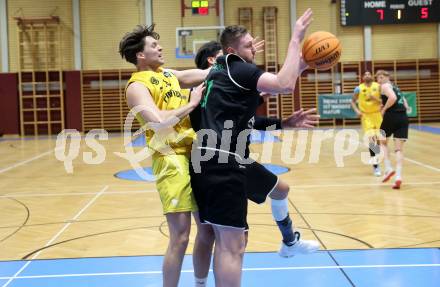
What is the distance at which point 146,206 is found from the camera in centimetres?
741

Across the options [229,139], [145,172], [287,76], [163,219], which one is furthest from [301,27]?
[145,172]

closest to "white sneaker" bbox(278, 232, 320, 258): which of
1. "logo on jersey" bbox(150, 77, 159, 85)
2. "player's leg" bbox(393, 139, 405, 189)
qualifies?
"logo on jersey" bbox(150, 77, 159, 85)

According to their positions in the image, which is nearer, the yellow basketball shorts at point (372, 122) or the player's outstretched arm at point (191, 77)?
the player's outstretched arm at point (191, 77)

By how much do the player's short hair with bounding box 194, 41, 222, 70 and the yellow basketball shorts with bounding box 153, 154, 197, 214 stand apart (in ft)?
3.27

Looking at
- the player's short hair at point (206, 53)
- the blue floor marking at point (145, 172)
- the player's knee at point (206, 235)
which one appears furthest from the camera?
the blue floor marking at point (145, 172)

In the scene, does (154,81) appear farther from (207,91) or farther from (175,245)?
(175,245)

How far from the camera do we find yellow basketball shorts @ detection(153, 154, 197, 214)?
3270 mm

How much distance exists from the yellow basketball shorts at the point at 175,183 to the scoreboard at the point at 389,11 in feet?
65.3

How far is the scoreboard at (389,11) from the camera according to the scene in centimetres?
2145

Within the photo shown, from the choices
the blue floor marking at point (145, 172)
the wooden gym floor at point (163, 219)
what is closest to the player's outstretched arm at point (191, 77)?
the wooden gym floor at point (163, 219)

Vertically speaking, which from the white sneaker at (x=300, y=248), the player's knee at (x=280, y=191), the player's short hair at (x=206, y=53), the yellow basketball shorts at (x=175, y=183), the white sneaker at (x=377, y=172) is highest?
the player's short hair at (x=206, y=53)

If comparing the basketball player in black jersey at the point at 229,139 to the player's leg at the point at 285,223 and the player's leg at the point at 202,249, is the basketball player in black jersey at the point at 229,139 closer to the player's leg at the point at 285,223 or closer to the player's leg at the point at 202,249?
the player's leg at the point at 202,249

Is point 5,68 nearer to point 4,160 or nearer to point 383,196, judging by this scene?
point 4,160

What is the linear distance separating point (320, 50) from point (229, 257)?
142cm
